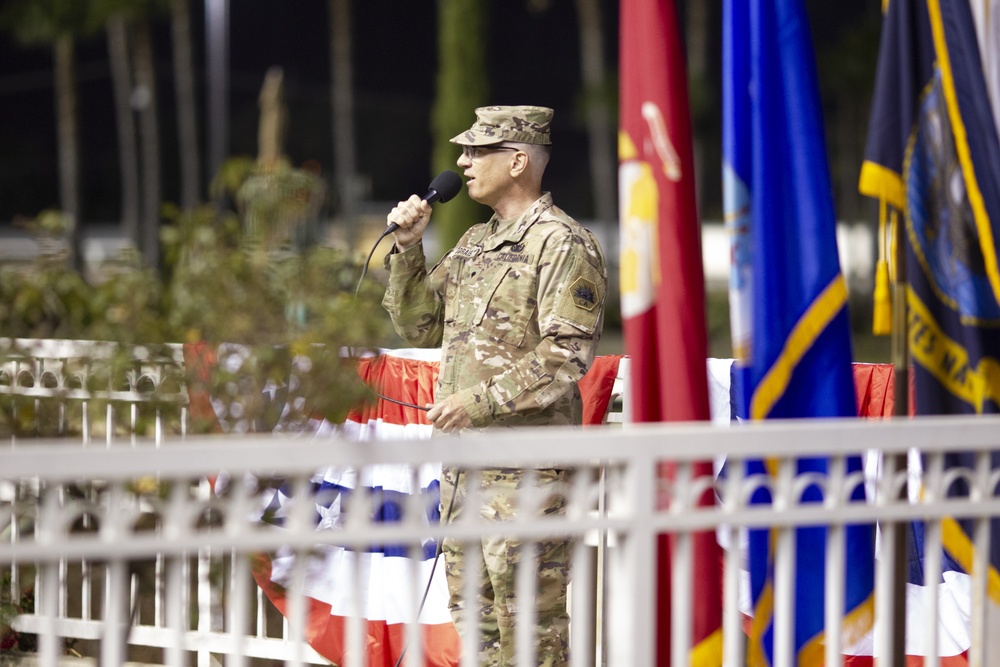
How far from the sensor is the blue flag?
2.66m

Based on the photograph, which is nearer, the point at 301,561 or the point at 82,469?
the point at 82,469

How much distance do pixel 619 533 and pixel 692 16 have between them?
80.9 ft

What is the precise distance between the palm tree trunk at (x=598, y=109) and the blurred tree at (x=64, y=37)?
11000 millimetres

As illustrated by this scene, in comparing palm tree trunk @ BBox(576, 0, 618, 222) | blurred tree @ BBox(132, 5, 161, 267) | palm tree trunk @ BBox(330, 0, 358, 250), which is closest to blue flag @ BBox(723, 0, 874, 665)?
palm tree trunk @ BBox(576, 0, 618, 222)

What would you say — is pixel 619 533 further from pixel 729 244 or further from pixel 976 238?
pixel 976 238

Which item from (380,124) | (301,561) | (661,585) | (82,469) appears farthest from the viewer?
(380,124)

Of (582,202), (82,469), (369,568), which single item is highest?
(582,202)

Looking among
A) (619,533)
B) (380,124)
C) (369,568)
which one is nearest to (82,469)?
(619,533)

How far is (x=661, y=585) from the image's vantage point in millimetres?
2520

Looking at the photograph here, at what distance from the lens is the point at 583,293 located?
10.8 ft

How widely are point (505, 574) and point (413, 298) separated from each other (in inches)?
33.6

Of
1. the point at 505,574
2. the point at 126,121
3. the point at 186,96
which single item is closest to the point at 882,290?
the point at 505,574

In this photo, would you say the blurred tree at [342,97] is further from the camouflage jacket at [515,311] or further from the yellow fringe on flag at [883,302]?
the yellow fringe on flag at [883,302]

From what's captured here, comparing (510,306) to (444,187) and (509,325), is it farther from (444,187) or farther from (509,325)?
(444,187)
